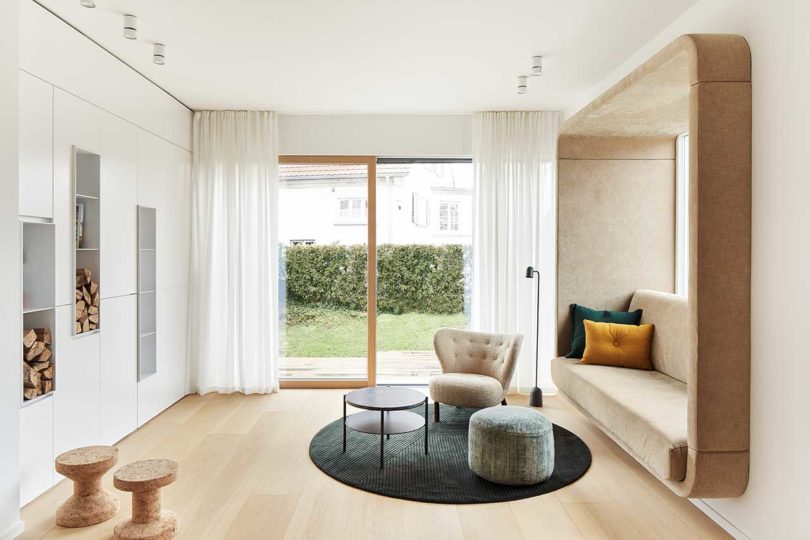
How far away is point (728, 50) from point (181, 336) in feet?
15.3

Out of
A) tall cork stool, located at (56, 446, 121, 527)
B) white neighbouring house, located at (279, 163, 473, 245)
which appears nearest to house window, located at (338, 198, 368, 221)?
white neighbouring house, located at (279, 163, 473, 245)

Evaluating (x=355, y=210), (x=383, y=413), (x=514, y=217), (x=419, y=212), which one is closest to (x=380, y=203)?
(x=355, y=210)

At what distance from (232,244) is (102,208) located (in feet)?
5.59

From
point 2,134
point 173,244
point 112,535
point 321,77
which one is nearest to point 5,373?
point 112,535

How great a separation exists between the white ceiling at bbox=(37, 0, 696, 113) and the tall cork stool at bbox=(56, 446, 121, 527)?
7.92 feet

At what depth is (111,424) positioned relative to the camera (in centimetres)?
391

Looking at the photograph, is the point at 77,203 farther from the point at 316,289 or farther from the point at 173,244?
the point at 316,289

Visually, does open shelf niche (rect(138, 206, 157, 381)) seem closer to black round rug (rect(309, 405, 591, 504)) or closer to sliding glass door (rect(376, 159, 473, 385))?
black round rug (rect(309, 405, 591, 504))

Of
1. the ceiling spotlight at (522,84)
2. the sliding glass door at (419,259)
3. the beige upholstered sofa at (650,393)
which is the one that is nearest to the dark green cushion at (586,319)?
the beige upholstered sofa at (650,393)

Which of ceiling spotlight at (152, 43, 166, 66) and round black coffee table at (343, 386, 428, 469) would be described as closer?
round black coffee table at (343, 386, 428, 469)

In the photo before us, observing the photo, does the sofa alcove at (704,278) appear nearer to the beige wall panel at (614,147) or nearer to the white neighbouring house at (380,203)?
the beige wall panel at (614,147)

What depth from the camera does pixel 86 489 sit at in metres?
2.91

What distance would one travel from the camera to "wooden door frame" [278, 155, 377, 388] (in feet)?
18.3

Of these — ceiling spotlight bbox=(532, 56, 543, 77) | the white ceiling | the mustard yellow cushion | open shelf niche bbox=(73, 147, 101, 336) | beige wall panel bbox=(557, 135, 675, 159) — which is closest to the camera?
the white ceiling
